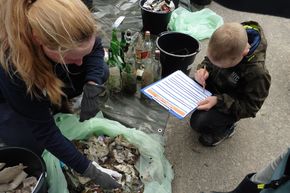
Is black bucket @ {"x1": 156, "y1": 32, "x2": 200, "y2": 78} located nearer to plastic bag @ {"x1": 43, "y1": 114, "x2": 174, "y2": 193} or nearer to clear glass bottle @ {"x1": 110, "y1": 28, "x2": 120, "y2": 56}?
clear glass bottle @ {"x1": 110, "y1": 28, "x2": 120, "y2": 56}

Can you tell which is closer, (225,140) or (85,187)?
(85,187)

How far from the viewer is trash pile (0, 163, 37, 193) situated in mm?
1312

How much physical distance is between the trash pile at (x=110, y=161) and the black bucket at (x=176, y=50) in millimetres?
630

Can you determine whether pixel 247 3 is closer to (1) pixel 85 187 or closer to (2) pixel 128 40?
(1) pixel 85 187

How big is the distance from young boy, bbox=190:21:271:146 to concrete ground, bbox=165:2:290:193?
0.08 m

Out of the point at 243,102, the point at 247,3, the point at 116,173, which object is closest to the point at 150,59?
the point at 243,102

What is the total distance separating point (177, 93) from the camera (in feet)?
5.34

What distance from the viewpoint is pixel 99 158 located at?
154 centimetres

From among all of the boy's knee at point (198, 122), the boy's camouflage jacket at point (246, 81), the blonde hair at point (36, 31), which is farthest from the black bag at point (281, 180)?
the blonde hair at point (36, 31)

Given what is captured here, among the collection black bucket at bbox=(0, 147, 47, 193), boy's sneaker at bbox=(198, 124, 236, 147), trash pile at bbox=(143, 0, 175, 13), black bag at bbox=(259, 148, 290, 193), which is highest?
black bag at bbox=(259, 148, 290, 193)

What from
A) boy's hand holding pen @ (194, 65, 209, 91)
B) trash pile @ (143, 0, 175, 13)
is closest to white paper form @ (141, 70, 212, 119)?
boy's hand holding pen @ (194, 65, 209, 91)

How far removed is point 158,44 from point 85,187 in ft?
3.34

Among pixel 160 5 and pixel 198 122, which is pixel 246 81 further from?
pixel 160 5

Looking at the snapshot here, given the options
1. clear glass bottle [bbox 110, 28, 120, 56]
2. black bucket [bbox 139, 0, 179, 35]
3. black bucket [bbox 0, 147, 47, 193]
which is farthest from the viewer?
black bucket [bbox 139, 0, 179, 35]
